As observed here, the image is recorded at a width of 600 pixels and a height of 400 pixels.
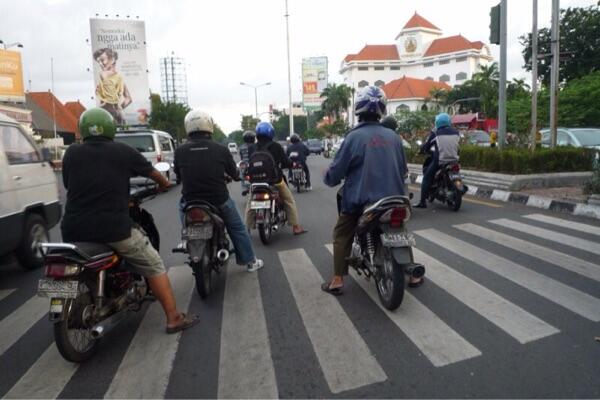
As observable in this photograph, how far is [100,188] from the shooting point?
3.14 m

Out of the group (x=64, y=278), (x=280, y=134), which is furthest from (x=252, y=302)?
(x=280, y=134)

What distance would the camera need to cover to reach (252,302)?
409 centimetres

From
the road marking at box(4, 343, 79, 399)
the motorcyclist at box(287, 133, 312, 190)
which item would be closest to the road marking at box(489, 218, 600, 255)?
the road marking at box(4, 343, 79, 399)

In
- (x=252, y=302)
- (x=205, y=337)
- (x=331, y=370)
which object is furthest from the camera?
(x=252, y=302)

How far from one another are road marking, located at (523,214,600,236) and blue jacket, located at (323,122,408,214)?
3806mm

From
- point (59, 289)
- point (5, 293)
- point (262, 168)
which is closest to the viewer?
point (59, 289)

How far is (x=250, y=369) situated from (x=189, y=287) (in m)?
1.94

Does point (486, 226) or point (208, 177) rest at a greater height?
point (208, 177)

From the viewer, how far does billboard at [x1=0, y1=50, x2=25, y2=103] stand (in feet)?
100

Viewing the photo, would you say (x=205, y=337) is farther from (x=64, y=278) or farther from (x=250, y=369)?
(x=64, y=278)

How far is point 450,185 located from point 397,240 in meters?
4.81

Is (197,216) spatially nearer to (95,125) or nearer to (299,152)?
(95,125)

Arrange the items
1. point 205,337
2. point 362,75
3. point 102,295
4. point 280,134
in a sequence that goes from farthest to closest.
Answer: point 280,134 → point 362,75 → point 205,337 → point 102,295

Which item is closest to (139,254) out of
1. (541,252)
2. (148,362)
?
(148,362)
